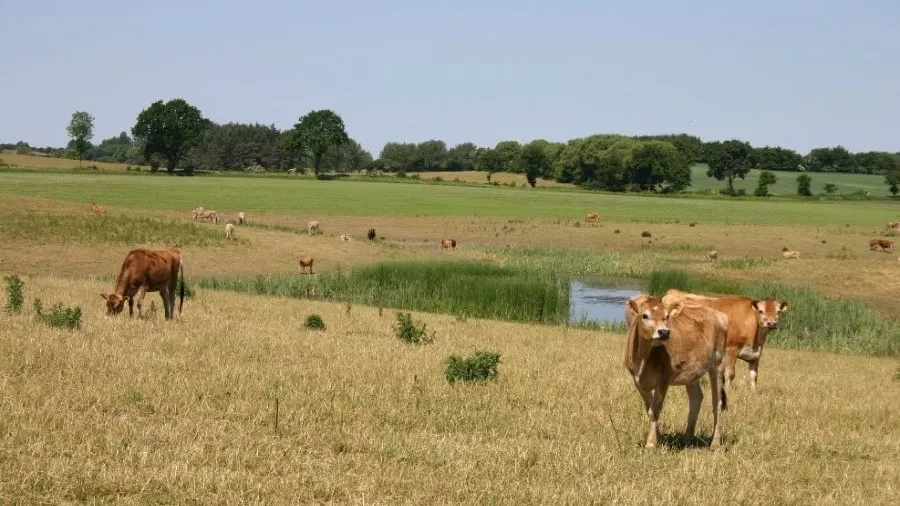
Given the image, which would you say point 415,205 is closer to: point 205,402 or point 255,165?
point 205,402

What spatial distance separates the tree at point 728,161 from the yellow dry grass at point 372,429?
498 feet

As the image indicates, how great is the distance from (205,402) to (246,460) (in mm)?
2466

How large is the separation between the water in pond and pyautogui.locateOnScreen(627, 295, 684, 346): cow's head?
18.0 meters

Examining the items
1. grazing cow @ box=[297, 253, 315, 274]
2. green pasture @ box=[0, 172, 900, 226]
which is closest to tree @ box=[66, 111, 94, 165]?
green pasture @ box=[0, 172, 900, 226]

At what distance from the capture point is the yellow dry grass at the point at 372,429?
8.12 metres

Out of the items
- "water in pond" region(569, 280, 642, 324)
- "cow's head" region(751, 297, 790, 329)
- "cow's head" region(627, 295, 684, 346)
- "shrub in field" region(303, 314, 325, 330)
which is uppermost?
"cow's head" region(627, 295, 684, 346)

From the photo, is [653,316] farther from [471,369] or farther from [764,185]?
[764,185]

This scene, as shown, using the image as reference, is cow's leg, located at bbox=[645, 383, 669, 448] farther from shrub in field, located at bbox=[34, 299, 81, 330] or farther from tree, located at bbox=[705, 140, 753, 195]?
tree, located at bbox=[705, 140, 753, 195]

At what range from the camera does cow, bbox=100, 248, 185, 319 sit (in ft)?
62.2

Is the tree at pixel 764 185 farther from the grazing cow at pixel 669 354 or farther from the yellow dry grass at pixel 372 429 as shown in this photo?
the grazing cow at pixel 669 354

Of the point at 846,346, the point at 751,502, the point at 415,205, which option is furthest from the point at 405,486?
the point at 415,205

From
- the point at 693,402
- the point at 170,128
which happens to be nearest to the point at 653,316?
the point at 693,402

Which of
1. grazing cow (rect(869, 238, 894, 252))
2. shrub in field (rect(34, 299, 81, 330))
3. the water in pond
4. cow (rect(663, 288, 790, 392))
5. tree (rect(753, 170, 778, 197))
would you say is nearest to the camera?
shrub in field (rect(34, 299, 81, 330))

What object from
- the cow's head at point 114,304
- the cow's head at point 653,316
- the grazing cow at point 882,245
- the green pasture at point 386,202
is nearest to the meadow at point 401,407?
the cow's head at point 114,304
